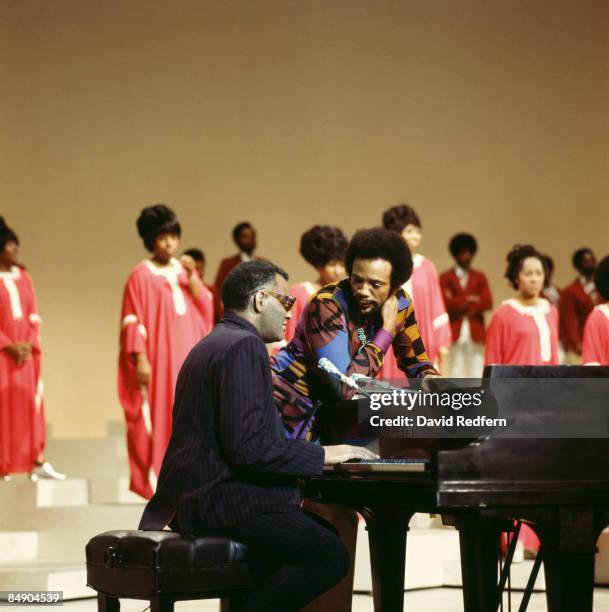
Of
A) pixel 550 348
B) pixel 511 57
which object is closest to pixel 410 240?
A: pixel 550 348

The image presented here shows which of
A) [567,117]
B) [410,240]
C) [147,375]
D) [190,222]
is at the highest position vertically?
[567,117]

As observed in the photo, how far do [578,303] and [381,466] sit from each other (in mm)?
7154

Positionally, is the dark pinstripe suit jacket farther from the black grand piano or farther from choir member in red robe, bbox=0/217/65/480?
choir member in red robe, bbox=0/217/65/480

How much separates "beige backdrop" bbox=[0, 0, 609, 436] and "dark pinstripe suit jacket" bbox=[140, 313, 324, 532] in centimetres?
661

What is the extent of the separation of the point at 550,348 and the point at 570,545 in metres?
4.01

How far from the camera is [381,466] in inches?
124

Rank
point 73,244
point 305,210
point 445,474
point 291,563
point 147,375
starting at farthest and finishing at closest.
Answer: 1. point 305,210
2. point 73,244
3. point 147,375
4. point 291,563
5. point 445,474

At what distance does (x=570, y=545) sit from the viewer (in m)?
2.97

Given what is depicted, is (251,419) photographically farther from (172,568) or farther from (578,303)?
(578,303)

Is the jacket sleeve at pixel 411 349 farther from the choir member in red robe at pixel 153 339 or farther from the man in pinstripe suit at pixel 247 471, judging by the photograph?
the choir member in red robe at pixel 153 339

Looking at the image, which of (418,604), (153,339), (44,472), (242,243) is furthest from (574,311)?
(418,604)

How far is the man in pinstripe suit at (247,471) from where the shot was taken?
10.5ft

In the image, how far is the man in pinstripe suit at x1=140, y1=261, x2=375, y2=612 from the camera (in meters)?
3.20

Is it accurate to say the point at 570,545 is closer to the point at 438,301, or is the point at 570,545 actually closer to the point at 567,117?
the point at 438,301
